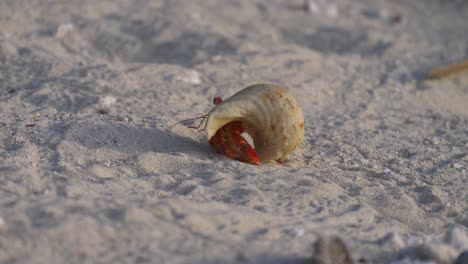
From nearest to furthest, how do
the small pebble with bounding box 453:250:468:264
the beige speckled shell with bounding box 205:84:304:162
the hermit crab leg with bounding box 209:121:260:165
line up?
1. the small pebble with bounding box 453:250:468:264
2. the beige speckled shell with bounding box 205:84:304:162
3. the hermit crab leg with bounding box 209:121:260:165

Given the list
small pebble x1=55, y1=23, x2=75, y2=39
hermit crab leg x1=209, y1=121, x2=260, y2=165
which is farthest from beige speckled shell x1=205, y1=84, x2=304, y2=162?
small pebble x1=55, y1=23, x2=75, y2=39

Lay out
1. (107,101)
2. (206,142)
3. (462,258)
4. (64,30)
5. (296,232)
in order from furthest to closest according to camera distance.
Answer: (64,30) → (107,101) → (206,142) → (296,232) → (462,258)

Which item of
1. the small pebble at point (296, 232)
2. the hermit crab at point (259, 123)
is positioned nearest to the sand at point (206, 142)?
the small pebble at point (296, 232)

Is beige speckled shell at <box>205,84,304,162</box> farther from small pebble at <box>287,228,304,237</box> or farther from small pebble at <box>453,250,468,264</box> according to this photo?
small pebble at <box>453,250,468,264</box>

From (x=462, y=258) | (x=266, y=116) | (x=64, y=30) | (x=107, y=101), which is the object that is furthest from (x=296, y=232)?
(x=64, y=30)

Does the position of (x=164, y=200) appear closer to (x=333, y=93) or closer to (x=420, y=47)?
(x=333, y=93)

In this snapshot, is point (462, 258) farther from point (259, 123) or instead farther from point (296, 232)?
point (259, 123)

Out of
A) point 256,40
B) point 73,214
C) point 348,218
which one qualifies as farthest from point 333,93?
point 73,214

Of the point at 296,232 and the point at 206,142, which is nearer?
the point at 296,232
